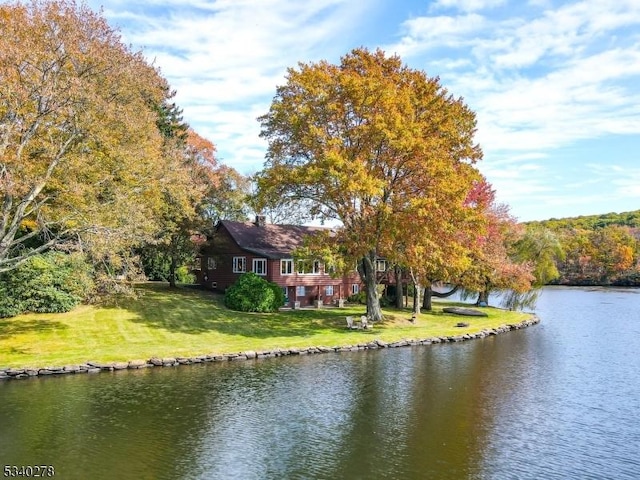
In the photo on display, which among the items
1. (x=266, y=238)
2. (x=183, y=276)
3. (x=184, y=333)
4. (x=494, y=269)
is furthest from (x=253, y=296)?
(x=183, y=276)

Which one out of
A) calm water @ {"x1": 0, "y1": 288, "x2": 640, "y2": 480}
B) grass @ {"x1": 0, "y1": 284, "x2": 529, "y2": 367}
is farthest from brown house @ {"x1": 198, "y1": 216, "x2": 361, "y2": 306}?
calm water @ {"x1": 0, "y1": 288, "x2": 640, "y2": 480}

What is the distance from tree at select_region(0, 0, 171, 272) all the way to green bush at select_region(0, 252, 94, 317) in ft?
6.20

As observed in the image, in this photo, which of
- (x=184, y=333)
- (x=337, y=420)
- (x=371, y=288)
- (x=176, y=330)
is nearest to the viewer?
(x=337, y=420)

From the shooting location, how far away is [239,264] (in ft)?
170

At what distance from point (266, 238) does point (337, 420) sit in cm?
3655

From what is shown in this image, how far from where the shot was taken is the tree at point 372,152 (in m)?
35.9

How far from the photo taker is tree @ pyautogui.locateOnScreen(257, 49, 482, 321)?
35.9 m

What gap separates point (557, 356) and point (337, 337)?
14432 millimetres

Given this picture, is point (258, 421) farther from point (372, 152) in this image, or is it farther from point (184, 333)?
point (372, 152)

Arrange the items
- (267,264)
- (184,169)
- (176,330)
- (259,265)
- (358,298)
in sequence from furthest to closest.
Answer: (358,298) < (259,265) < (267,264) < (184,169) < (176,330)

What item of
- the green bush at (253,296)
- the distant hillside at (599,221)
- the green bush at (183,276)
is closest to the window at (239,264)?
the green bush at (253,296)

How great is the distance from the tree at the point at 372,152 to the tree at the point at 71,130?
10806 mm

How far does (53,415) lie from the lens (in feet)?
61.9

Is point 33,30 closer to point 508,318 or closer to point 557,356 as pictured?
point 557,356
